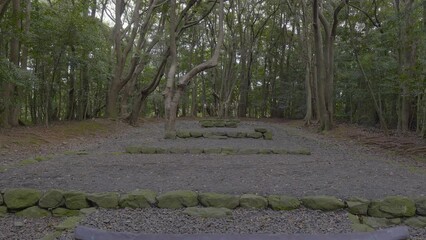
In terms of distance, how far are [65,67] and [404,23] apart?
10992 mm

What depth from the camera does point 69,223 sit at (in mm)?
3328

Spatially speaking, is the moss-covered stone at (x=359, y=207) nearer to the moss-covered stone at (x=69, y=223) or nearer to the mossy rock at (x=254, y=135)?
the moss-covered stone at (x=69, y=223)

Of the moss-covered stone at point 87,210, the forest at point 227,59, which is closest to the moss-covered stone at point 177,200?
the moss-covered stone at point 87,210

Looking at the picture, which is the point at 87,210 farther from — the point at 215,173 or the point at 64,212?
the point at 215,173

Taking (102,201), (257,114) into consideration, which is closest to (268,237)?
(102,201)

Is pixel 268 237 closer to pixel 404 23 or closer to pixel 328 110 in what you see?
pixel 404 23

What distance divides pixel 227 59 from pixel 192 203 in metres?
21.0

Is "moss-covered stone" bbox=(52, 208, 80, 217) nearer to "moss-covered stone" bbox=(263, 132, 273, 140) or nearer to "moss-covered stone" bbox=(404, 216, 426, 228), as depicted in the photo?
"moss-covered stone" bbox=(404, 216, 426, 228)

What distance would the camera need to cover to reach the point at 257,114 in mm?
29609

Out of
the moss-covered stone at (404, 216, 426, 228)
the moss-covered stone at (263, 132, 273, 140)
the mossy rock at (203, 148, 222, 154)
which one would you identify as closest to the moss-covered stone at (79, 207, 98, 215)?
the moss-covered stone at (404, 216, 426, 228)

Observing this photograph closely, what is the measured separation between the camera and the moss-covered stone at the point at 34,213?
12.0ft

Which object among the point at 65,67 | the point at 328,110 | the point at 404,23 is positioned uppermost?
the point at 404,23

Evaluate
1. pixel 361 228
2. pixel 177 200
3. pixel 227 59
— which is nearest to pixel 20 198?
pixel 177 200

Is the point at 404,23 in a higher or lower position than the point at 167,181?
higher
